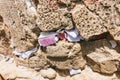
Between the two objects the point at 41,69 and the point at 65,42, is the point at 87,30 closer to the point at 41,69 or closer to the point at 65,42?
the point at 65,42

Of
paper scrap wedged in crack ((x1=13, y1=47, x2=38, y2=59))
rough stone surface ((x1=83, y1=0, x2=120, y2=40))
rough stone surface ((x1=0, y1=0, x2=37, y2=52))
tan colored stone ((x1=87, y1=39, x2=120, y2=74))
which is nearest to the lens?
rough stone surface ((x1=83, y1=0, x2=120, y2=40))

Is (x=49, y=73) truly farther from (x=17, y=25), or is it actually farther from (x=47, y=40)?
(x=17, y=25)

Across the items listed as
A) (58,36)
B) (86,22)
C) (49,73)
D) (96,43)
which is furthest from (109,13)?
(49,73)

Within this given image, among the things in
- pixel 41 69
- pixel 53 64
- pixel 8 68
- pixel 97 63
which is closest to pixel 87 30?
pixel 97 63

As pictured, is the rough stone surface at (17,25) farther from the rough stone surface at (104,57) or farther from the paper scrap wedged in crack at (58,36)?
the rough stone surface at (104,57)

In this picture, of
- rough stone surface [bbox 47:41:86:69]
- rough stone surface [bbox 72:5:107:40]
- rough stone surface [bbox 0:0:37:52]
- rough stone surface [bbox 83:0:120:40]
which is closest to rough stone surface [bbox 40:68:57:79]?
rough stone surface [bbox 47:41:86:69]

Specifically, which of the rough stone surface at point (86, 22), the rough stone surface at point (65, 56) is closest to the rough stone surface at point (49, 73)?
the rough stone surface at point (65, 56)

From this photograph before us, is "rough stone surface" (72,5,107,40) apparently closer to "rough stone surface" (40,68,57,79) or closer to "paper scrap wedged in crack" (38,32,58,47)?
"paper scrap wedged in crack" (38,32,58,47)
